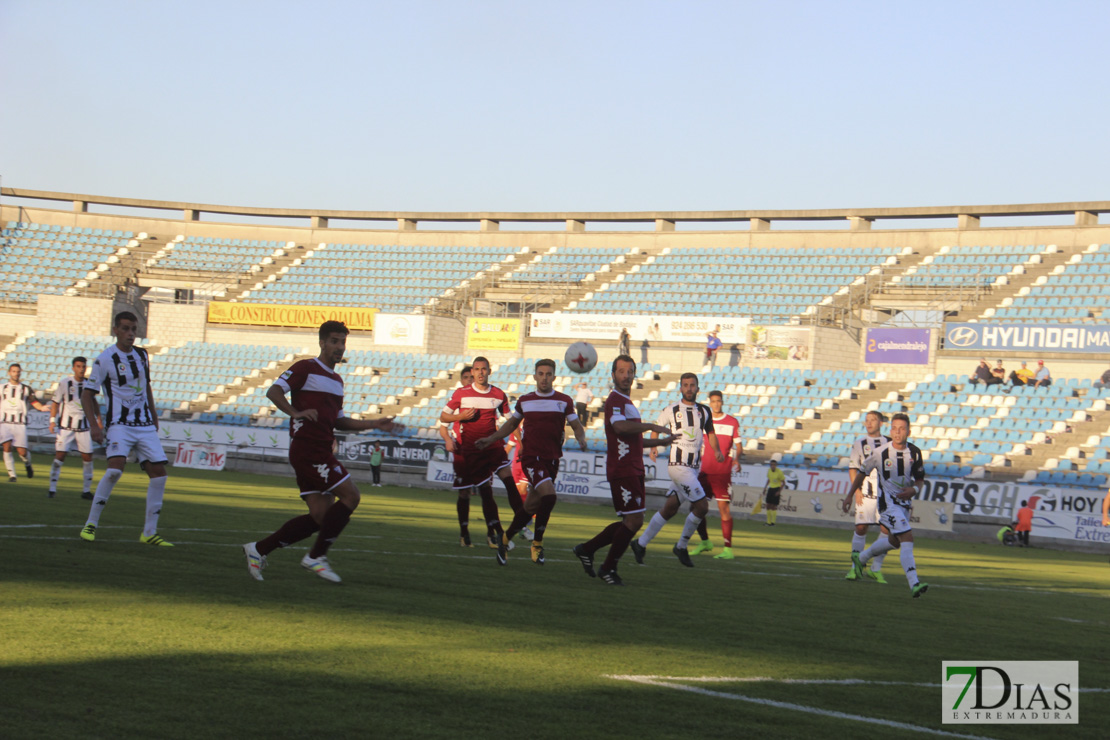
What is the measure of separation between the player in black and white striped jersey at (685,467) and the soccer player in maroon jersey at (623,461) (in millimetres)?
1935

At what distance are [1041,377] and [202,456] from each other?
2712 centimetres

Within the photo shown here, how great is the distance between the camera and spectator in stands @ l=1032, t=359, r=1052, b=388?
124 feet

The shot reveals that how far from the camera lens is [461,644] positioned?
7.10 metres

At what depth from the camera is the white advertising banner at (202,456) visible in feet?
120

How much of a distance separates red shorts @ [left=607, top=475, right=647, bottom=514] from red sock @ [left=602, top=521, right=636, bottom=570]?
0.20 meters

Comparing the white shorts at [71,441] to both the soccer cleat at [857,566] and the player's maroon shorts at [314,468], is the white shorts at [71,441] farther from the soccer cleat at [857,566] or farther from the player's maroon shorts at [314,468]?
the soccer cleat at [857,566]

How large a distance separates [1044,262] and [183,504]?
116 ft

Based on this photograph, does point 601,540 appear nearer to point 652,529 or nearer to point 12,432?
point 652,529

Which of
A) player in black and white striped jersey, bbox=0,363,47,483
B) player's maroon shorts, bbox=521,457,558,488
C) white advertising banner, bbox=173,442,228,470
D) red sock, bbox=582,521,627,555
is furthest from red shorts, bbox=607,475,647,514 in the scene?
white advertising banner, bbox=173,442,228,470

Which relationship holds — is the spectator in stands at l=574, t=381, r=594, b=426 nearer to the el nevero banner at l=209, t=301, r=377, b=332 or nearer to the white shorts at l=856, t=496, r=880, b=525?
the el nevero banner at l=209, t=301, r=377, b=332

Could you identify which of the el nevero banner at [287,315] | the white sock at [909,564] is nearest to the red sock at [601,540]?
the white sock at [909,564]

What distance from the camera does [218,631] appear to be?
22.4 feet

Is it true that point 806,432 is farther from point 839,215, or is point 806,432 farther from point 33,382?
point 33,382

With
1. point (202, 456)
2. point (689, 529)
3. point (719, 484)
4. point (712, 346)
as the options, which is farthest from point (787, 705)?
point (712, 346)
